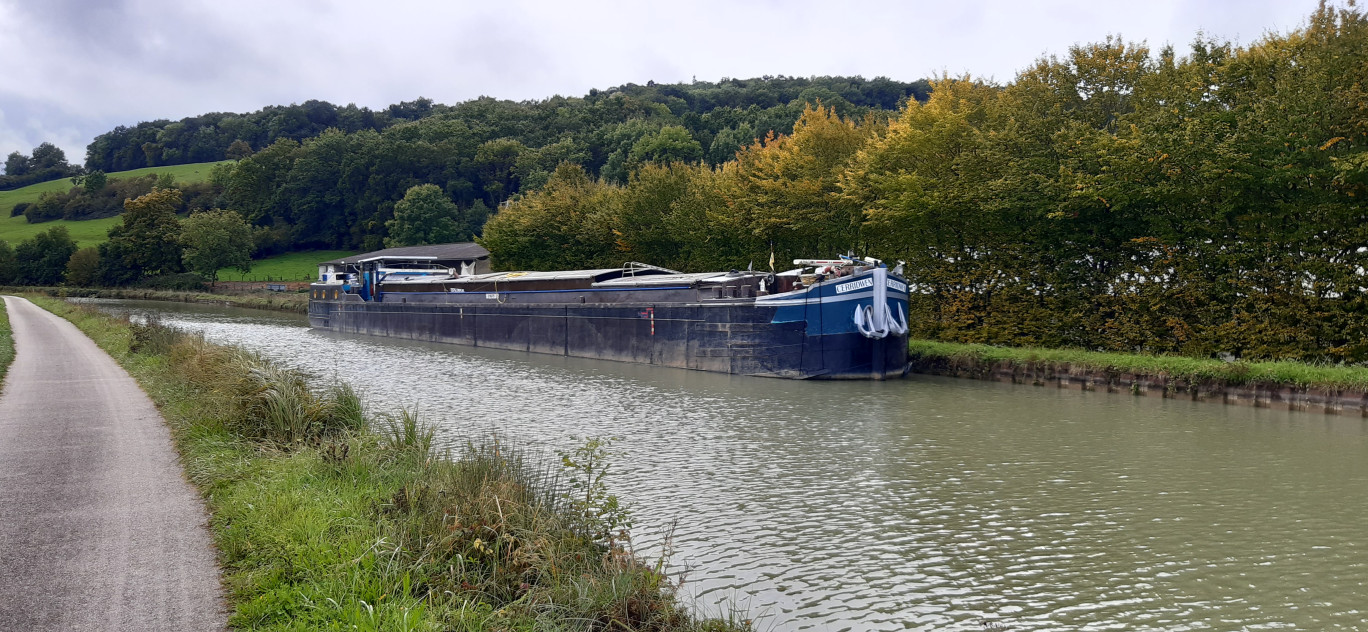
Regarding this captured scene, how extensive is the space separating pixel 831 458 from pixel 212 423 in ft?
28.0

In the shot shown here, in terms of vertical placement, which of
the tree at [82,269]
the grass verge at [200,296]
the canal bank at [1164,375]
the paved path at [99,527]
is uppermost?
the tree at [82,269]

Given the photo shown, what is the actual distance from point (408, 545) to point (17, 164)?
194048mm

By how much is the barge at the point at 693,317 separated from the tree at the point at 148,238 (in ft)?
194

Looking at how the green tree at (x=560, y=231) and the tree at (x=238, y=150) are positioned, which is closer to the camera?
the green tree at (x=560, y=231)

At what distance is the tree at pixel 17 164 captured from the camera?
158 m

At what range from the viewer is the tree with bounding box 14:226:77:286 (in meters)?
91.4

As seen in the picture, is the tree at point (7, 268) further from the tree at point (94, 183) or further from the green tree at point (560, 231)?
the green tree at point (560, 231)

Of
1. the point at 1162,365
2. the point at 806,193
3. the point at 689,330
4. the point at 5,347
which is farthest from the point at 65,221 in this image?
the point at 1162,365

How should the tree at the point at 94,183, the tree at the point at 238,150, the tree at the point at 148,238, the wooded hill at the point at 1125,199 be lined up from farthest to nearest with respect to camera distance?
the tree at the point at 238,150
the tree at the point at 94,183
the tree at the point at 148,238
the wooded hill at the point at 1125,199

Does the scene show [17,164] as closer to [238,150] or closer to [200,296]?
[238,150]

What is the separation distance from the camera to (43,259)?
301 ft

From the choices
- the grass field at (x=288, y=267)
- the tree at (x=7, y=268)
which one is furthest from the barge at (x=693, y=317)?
the tree at (x=7, y=268)

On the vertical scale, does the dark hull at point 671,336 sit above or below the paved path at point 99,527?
above

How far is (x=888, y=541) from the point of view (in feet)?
31.1
